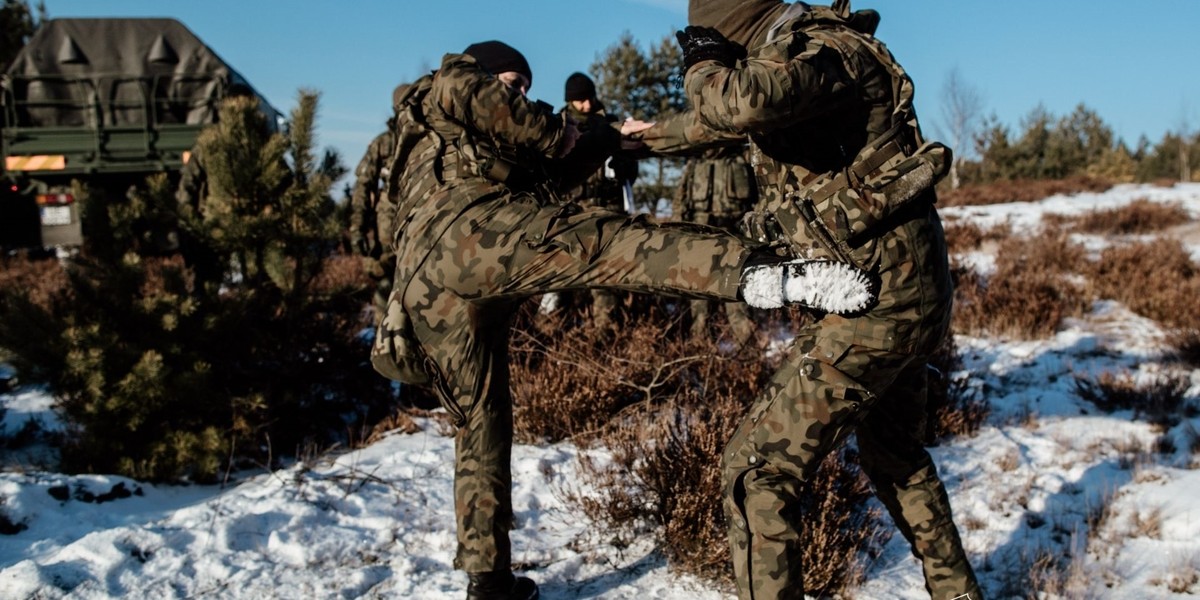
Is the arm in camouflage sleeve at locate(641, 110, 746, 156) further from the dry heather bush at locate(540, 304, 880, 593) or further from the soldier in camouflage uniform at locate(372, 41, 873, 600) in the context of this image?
the dry heather bush at locate(540, 304, 880, 593)

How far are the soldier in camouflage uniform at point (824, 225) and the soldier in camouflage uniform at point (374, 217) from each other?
3.79 metres

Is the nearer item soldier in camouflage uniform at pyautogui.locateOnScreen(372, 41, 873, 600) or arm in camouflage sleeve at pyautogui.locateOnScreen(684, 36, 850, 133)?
arm in camouflage sleeve at pyautogui.locateOnScreen(684, 36, 850, 133)

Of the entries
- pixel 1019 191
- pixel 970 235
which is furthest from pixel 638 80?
pixel 1019 191

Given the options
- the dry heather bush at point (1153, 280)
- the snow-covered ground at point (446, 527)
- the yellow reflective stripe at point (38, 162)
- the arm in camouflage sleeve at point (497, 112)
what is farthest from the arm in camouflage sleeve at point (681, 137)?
the yellow reflective stripe at point (38, 162)

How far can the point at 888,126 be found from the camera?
2219mm

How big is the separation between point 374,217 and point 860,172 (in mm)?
4561

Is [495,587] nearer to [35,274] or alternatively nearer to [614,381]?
[614,381]

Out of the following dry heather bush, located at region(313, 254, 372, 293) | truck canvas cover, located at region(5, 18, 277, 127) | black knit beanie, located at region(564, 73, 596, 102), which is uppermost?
truck canvas cover, located at region(5, 18, 277, 127)

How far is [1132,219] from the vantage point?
11336 mm

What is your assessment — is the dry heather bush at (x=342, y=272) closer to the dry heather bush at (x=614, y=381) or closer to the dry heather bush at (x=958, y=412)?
the dry heather bush at (x=614, y=381)

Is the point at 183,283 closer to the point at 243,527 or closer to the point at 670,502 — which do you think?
the point at 243,527

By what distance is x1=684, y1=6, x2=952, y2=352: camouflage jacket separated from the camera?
204cm

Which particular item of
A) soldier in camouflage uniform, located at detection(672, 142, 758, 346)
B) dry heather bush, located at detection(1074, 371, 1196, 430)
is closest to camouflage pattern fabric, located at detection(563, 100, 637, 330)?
soldier in camouflage uniform, located at detection(672, 142, 758, 346)

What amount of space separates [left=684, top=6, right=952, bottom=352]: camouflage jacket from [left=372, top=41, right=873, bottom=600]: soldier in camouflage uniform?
12.2 inches
